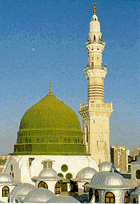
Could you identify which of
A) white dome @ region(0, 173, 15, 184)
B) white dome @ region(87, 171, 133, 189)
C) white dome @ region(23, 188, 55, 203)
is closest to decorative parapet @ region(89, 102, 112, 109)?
white dome @ region(0, 173, 15, 184)

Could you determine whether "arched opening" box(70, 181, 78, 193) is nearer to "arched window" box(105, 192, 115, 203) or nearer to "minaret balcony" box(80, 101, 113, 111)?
"arched window" box(105, 192, 115, 203)

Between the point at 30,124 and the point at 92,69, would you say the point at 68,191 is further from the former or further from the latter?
the point at 92,69

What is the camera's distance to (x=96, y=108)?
42344 millimetres

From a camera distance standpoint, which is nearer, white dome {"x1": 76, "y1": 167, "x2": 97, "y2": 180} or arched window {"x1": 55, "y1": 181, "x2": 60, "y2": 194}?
arched window {"x1": 55, "y1": 181, "x2": 60, "y2": 194}

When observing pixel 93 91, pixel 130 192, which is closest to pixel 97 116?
pixel 93 91

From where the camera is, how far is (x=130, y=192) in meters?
20.8

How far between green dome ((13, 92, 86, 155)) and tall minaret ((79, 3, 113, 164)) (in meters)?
8.34

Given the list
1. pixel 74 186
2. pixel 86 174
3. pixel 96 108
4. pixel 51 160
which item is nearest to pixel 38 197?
pixel 86 174

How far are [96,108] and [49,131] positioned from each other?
11.3m

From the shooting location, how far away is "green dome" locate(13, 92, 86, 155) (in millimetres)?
31641

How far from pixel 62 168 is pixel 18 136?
6158 millimetres

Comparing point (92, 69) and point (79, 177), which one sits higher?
point (92, 69)

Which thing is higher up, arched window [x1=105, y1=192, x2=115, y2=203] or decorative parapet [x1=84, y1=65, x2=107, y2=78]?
decorative parapet [x1=84, y1=65, x2=107, y2=78]

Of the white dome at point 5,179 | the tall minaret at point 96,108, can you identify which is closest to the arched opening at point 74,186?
the white dome at point 5,179
